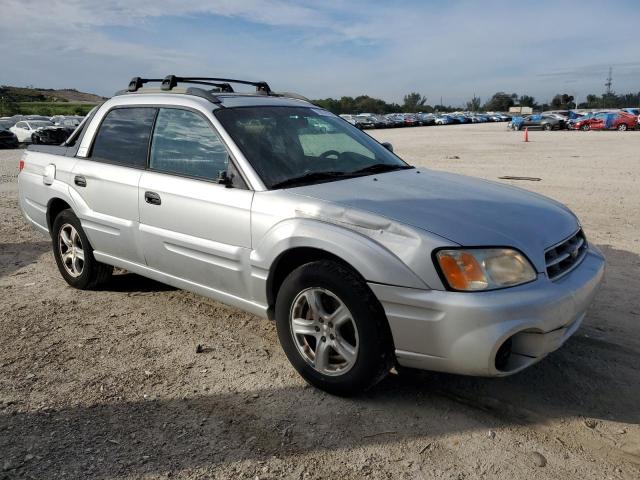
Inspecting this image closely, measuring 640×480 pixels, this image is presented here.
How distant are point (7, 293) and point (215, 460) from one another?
3.47m

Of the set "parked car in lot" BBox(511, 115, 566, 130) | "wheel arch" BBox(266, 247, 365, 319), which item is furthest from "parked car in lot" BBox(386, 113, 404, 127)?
"wheel arch" BBox(266, 247, 365, 319)

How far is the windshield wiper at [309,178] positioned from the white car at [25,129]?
3104 centimetres

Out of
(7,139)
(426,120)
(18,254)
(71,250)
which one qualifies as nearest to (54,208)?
(71,250)

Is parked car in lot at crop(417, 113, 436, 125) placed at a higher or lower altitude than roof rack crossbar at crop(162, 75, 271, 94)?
higher

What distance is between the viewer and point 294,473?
8.55 feet

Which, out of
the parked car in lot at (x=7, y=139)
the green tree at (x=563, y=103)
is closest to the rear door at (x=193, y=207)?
the parked car in lot at (x=7, y=139)

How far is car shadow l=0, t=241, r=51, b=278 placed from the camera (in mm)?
6004

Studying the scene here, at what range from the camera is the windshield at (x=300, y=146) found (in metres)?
3.71

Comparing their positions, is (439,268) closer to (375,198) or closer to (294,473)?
(375,198)

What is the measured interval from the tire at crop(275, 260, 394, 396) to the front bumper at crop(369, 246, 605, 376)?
90 millimetres

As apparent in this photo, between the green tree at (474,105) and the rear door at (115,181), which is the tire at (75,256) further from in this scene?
the green tree at (474,105)

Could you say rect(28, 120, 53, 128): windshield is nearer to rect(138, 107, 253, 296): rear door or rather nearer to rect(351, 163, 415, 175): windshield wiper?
rect(138, 107, 253, 296): rear door

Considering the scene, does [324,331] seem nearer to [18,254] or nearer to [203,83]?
[203,83]

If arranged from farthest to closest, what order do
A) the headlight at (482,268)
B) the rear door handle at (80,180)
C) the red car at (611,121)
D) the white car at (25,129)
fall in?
the red car at (611,121)
the white car at (25,129)
the rear door handle at (80,180)
the headlight at (482,268)
